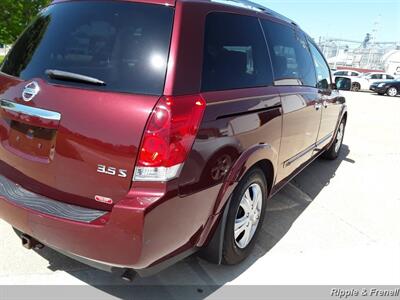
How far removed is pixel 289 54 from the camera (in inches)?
152

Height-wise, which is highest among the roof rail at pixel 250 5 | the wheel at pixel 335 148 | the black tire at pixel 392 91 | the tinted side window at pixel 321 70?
the roof rail at pixel 250 5

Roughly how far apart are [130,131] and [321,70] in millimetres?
3706

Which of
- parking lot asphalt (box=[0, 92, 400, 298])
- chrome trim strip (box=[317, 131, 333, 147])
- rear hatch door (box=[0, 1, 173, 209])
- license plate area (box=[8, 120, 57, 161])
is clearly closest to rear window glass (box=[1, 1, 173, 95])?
rear hatch door (box=[0, 1, 173, 209])

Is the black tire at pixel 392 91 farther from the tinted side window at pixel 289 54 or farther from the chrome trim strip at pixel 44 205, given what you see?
the chrome trim strip at pixel 44 205

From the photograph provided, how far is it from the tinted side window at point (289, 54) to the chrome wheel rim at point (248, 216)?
3.27ft

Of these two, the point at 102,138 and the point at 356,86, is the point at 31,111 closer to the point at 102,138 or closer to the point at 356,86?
the point at 102,138

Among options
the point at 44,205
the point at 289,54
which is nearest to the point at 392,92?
the point at 289,54

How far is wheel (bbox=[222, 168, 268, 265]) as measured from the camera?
9.30ft

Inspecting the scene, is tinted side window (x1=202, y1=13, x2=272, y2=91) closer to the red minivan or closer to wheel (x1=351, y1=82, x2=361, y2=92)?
the red minivan

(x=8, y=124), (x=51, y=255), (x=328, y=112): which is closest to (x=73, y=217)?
(x=8, y=124)

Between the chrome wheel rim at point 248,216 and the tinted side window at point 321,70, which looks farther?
the tinted side window at point 321,70

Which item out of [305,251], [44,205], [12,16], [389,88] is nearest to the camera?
[44,205]

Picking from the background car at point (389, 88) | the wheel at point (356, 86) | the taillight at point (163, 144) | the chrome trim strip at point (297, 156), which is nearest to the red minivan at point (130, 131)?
the taillight at point (163, 144)

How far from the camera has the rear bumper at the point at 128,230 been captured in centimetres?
208
